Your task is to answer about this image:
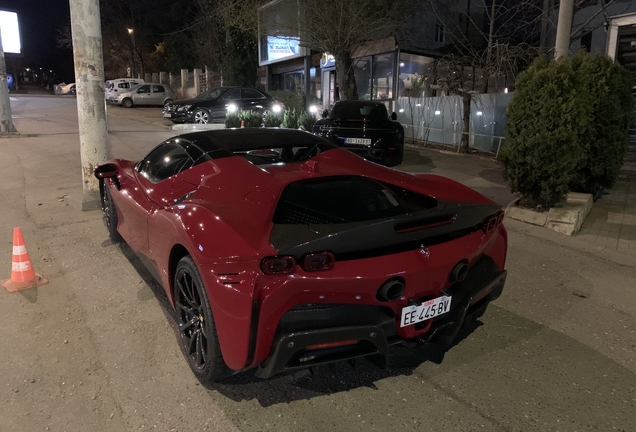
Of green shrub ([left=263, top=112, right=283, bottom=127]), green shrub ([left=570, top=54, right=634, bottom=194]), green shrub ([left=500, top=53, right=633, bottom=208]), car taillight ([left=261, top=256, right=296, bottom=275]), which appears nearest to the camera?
car taillight ([left=261, top=256, right=296, bottom=275])

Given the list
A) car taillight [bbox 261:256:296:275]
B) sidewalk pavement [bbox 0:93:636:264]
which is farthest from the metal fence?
car taillight [bbox 261:256:296:275]

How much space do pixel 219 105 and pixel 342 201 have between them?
15.6m

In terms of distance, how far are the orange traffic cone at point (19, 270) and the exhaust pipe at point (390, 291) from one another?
138 inches

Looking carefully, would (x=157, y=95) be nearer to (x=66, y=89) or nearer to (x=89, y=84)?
(x=89, y=84)

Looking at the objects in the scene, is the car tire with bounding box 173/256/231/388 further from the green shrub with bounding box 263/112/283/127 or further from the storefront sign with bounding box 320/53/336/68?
the storefront sign with bounding box 320/53/336/68

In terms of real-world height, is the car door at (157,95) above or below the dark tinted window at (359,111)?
above

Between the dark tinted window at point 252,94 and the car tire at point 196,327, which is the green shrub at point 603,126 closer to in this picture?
the car tire at point 196,327

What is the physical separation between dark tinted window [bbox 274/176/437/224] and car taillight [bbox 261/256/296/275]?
0.49 metres

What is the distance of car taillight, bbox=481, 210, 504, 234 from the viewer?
3.17 metres

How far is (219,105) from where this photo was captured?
1791 centimetres

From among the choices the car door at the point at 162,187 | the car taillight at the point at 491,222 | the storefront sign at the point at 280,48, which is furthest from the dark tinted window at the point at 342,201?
the storefront sign at the point at 280,48

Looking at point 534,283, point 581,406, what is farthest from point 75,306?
point 534,283

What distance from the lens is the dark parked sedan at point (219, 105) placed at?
57.9 ft

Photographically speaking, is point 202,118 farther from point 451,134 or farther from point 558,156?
point 558,156
